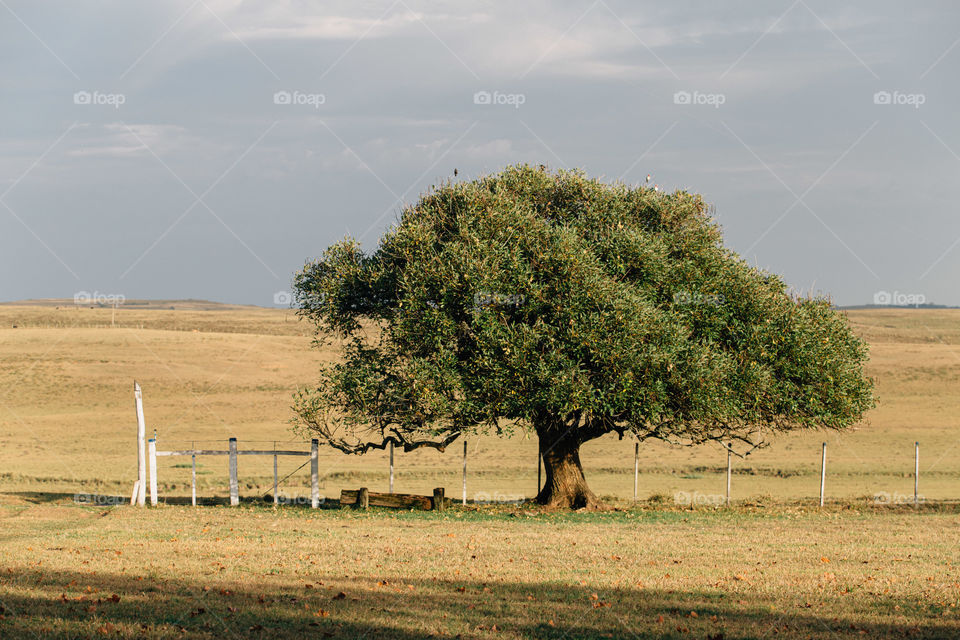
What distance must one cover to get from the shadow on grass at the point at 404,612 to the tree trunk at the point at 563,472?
1314cm

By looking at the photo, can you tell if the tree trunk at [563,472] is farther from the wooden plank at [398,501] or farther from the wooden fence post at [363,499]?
the wooden fence post at [363,499]

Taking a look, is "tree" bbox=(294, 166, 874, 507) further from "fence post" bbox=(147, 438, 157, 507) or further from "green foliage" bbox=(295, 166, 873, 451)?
"fence post" bbox=(147, 438, 157, 507)

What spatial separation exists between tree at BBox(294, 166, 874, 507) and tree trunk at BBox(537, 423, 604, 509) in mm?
40

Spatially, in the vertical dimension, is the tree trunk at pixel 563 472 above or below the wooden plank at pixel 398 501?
above

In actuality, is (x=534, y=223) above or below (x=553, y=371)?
above

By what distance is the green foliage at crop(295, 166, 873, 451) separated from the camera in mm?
22078

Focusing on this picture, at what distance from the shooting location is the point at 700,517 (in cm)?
2283

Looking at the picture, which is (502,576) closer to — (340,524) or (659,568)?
(659,568)

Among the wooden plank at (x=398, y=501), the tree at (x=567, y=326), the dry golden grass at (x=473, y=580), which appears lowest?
the wooden plank at (x=398, y=501)

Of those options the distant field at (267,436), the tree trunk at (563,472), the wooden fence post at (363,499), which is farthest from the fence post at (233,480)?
the tree trunk at (563,472)

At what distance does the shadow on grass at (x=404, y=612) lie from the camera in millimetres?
9617

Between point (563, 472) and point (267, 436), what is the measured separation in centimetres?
2600

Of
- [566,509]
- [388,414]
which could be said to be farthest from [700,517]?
[388,414]

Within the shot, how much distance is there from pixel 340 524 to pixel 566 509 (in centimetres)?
704
